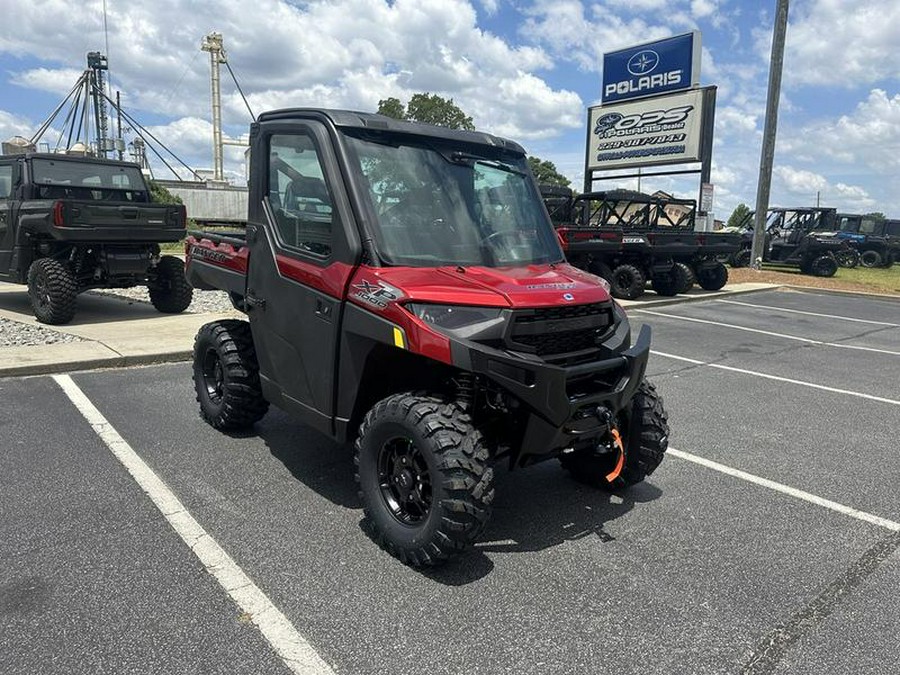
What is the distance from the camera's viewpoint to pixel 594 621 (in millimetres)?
2814

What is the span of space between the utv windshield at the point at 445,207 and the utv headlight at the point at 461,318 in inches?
16.3

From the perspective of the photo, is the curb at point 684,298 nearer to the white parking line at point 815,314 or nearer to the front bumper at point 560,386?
the white parking line at point 815,314

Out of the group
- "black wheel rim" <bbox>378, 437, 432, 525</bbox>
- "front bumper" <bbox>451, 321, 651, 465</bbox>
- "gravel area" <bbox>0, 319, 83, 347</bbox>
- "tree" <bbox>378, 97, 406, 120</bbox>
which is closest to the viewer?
"front bumper" <bbox>451, 321, 651, 465</bbox>

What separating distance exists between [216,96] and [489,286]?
84820 mm

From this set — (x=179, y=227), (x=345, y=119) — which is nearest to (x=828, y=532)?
(x=345, y=119)

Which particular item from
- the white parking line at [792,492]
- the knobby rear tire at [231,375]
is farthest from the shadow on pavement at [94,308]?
the white parking line at [792,492]

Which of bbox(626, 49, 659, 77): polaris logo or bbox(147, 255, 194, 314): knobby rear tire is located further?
bbox(626, 49, 659, 77): polaris logo

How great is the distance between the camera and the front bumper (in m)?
2.97

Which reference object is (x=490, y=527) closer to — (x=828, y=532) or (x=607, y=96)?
(x=828, y=532)

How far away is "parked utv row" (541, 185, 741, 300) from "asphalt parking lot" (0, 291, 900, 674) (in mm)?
7611

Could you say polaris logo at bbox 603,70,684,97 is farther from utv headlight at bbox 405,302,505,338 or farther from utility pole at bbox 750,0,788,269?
utv headlight at bbox 405,302,505,338

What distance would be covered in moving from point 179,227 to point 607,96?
57.9 ft

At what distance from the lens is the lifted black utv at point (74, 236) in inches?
343

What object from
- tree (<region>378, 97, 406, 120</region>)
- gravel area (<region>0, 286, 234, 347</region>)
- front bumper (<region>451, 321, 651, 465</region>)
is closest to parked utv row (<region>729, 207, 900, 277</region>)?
gravel area (<region>0, 286, 234, 347</region>)
